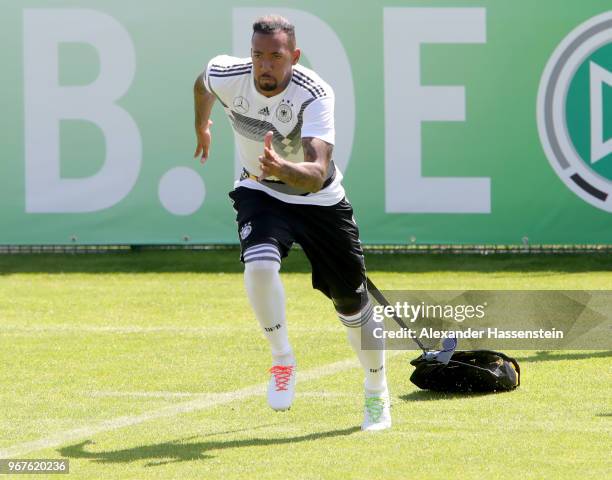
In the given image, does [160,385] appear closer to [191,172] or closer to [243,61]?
[243,61]

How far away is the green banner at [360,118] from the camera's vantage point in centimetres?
1515

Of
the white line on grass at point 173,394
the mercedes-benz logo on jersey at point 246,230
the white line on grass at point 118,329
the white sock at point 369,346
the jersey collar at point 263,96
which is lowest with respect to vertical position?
the white line on grass at point 118,329

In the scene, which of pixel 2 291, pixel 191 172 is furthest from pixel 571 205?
pixel 2 291

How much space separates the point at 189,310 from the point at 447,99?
16.3 ft

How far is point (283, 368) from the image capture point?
6.48m

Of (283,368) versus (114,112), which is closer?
(283,368)

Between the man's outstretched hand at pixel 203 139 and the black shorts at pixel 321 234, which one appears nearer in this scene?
the black shorts at pixel 321 234

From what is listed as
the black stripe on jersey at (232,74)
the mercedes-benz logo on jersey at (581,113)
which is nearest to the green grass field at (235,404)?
the black stripe on jersey at (232,74)

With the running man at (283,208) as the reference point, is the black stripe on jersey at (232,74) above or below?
above

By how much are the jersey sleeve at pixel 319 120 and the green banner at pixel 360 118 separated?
29.4ft

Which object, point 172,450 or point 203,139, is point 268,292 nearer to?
point 172,450

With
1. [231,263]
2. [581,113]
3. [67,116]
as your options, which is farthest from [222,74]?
[581,113]

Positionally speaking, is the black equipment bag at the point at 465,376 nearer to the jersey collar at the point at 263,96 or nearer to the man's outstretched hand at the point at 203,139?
the man's outstretched hand at the point at 203,139

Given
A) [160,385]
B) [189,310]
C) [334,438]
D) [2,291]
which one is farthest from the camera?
[2,291]
